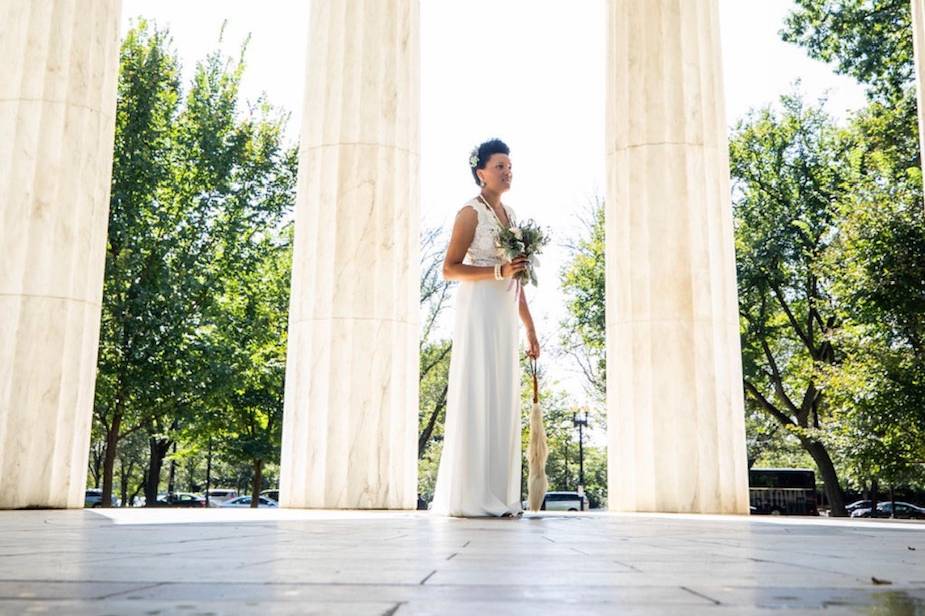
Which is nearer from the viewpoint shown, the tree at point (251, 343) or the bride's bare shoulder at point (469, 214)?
the bride's bare shoulder at point (469, 214)

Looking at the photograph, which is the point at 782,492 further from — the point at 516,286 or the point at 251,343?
the point at 516,286

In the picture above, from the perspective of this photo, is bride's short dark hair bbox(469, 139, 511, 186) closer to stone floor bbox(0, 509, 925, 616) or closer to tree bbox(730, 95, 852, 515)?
stone floor bbox(0, 509, 925, 616)

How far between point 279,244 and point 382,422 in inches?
1342

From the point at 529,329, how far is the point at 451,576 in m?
10.9

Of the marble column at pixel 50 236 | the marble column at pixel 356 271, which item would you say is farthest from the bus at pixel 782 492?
the marble column at pixel 50 236

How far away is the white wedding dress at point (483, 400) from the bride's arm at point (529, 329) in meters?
0.24

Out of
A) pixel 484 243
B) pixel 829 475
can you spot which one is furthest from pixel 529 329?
pixel 829 475

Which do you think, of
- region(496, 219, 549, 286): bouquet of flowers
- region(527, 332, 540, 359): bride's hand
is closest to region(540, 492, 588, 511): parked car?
region(527, 332, 540, 359): bride's hand

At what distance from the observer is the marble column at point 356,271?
19938mm

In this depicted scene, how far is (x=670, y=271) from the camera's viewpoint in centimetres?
2058

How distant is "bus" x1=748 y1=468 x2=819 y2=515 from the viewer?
2672 inches

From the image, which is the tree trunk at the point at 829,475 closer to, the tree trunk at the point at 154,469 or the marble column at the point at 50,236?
the tree trunk at the point at 154,469

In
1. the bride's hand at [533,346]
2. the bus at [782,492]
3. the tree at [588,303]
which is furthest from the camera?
the bus at [782,492]

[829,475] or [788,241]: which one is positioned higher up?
[788,241]
